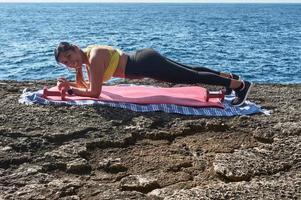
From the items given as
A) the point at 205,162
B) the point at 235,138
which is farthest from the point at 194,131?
the point at 205,162

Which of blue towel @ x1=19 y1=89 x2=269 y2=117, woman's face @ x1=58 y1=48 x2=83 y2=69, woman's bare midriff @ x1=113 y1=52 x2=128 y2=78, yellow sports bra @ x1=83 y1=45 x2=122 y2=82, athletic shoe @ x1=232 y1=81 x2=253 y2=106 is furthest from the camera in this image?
woman's bare midriff @ x1=113 y1=52 x2=128 y2=78

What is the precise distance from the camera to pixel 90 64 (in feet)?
18.7

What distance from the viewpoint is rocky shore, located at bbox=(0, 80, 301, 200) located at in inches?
135

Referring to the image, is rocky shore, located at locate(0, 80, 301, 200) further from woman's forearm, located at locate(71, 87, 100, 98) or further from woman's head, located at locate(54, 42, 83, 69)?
woman's head, located at locate(54, 42, 83, 69)

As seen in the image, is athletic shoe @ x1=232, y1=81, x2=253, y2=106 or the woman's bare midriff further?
the woman's bare midriff

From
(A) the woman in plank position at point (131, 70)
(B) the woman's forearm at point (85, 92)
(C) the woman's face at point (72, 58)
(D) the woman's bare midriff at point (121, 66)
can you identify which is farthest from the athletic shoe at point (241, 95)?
(C) the woman's face at point (72, 58)

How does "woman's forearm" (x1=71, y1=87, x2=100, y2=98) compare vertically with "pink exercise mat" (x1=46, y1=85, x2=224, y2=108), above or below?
above

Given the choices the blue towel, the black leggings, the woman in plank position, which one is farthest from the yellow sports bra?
the blue towel

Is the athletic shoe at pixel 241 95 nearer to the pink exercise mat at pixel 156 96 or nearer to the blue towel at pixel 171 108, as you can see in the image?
the blue towel at pixel 171 108

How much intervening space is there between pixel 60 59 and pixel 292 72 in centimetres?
1325

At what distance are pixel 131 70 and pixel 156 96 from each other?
47 cm

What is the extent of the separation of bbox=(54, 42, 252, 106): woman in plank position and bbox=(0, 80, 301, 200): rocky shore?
46cm

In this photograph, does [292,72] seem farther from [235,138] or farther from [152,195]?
[152,195]

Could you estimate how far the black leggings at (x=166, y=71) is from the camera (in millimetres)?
5859
